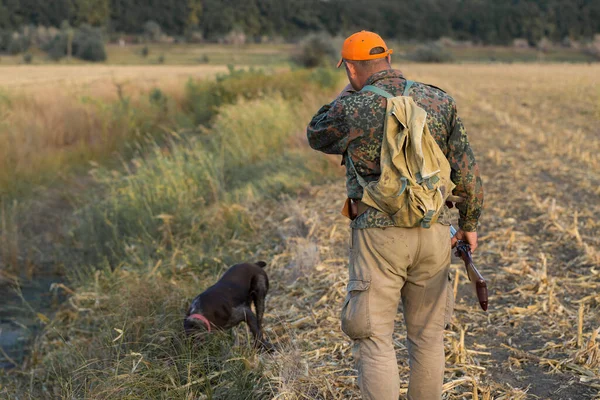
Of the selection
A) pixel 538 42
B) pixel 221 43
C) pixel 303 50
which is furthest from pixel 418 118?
pixel 538 42

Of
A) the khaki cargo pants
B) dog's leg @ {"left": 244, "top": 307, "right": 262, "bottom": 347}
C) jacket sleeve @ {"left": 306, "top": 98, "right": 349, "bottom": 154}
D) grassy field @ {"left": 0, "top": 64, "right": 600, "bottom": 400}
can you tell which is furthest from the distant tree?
the khaki cargo pants

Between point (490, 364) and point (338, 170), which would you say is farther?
point (338, 170)

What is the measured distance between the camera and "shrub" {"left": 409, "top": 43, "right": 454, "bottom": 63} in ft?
216

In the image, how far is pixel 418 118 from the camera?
117 inches

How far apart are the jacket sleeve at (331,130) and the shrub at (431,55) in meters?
65.1

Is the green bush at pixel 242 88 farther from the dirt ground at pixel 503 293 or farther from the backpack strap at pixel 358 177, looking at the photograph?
the backpack strap at pixel 358 177

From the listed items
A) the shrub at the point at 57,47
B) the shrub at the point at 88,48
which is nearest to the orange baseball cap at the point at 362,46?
the shrub at the point at 88,48

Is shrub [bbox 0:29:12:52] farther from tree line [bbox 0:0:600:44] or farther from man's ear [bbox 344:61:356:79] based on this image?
man's ear [bbox 344:61:356:79]

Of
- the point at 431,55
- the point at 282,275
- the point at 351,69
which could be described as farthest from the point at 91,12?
the point at 351,69

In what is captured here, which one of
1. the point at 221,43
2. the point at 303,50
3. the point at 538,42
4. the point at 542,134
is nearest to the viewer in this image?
the point at 542,134

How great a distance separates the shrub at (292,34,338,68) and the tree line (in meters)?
36.2

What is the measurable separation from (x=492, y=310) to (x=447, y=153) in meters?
2.11

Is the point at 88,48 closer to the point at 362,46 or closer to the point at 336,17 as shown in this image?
the point at 362,46

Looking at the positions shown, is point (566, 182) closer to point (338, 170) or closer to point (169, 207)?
point (338, 170)
